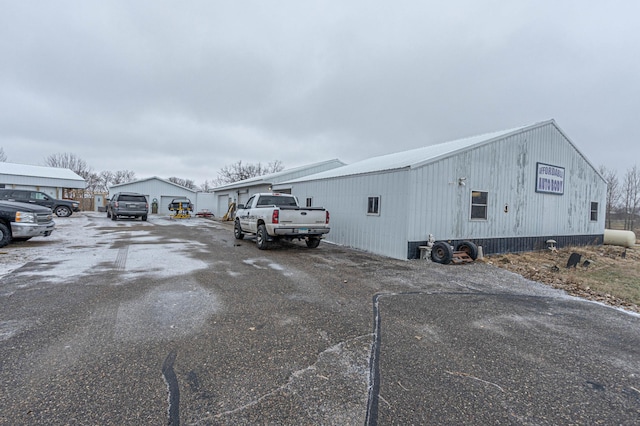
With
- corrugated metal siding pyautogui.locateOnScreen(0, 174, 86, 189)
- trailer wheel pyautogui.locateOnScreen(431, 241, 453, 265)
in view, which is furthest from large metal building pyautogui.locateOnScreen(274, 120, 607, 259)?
corrugated metal siding pyautogui.locateOnScreen(0, 174, 86, 189)

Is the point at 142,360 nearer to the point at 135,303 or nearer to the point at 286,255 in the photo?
the point at 135,303

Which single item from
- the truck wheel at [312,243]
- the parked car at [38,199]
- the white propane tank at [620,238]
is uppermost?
the parked car at [38,199]

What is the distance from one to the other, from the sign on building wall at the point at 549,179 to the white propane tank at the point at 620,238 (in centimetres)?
447

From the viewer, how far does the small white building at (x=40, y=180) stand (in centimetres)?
2971

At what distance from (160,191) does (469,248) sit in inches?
1344

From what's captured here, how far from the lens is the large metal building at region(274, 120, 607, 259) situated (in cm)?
942

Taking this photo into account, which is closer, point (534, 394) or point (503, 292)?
point (534, 394)

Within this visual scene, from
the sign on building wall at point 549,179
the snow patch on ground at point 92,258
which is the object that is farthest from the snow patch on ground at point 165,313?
the sign on building wall at point 549,179

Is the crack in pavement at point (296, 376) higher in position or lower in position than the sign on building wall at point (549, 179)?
lower

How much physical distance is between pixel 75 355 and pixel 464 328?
4.37 meters

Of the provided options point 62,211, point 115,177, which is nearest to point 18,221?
point 62,211

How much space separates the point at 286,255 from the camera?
30.8 feet

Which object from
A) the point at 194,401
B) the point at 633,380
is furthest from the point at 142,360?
the point at 633,380

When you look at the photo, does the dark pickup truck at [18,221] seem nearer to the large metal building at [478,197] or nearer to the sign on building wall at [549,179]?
the large metal building at [478,197]
